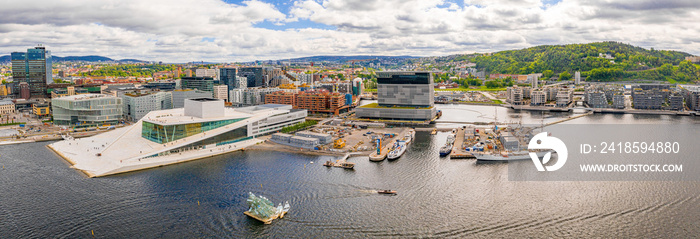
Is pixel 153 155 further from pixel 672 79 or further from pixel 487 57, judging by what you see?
pixel 487 57

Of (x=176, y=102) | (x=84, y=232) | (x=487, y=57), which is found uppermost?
(x=487, y=57)

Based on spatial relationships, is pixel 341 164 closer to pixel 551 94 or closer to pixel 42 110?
pixel 42 110

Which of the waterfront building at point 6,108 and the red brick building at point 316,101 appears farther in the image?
the red brick building at point 316,101

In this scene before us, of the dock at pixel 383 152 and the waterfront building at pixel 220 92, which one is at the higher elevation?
the waterfront building at pixel 220 92

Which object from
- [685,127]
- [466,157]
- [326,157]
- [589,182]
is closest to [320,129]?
[326,157]

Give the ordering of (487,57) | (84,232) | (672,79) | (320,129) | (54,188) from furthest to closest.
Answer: (487,57) < (672,79) < (320,129) < (54,188) < (84,232)

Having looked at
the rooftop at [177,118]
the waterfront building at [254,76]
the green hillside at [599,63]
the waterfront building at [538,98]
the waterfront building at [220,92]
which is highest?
the green hillside at [599,63]

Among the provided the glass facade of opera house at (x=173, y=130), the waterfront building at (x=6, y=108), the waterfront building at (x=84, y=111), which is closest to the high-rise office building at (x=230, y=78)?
the waterfront building at (x=6, y=108)

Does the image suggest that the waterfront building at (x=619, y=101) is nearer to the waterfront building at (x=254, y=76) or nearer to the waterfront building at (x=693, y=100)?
the waterfront building at (x=693, y=100)

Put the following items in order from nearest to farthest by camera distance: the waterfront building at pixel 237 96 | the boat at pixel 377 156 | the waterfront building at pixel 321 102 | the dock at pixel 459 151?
1. the boat at pixel 377 156
2. the dock at pixel 459 151
3. the waterfront building at pixel 321 102
4. the waterfront building at pixel 237 96
